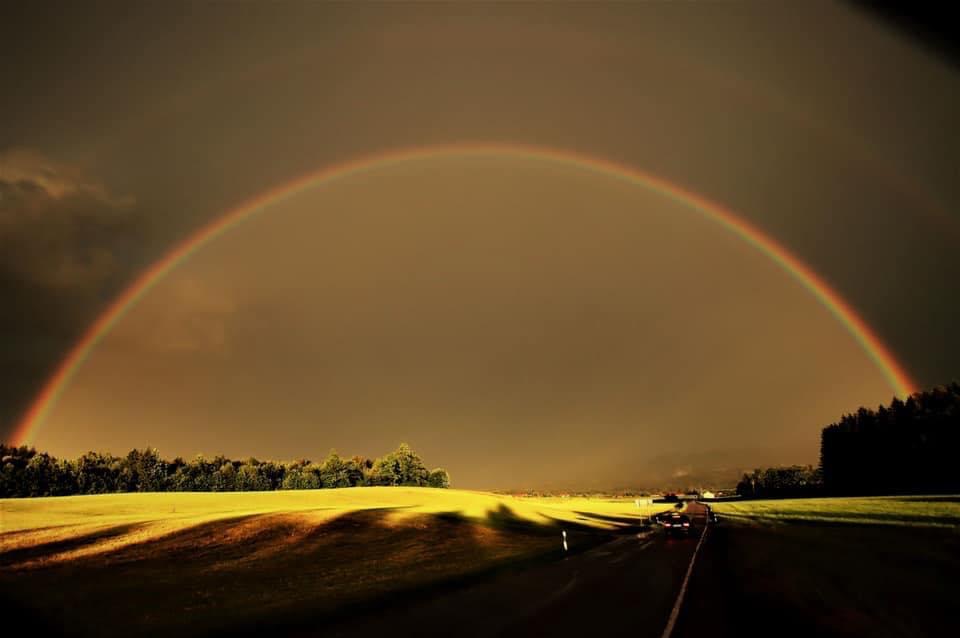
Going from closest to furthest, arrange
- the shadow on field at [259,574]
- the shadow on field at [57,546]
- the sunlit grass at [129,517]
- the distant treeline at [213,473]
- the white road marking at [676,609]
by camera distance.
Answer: the white road marking at [676,609] < the shadow on field at [259,574] < the shadow on field at [57,546] < the sunlit grass at [129,517] < the distant treeline at [213,473]

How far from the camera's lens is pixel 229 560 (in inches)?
1053

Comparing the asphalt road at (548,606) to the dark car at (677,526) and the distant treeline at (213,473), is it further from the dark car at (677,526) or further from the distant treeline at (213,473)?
the distant treeline at (213,473)

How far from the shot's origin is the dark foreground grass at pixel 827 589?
1215 centimetres

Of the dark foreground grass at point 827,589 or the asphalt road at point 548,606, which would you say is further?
the asphalt road at point 548,606

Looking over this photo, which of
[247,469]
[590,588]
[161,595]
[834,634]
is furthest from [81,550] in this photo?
[247,469]

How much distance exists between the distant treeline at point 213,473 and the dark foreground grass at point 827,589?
452 feet

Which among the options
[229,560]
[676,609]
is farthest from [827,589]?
[229,560]

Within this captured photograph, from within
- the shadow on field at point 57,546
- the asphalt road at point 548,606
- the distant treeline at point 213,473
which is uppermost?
the distant treeline at point 213,473

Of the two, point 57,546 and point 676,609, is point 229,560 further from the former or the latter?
point 676,609

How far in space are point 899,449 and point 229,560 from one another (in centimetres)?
12679

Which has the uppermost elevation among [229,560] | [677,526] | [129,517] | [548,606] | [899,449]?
[899,449]

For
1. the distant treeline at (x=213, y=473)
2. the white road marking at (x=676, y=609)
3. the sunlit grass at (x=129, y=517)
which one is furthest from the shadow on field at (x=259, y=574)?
the distant treeline at (x=213, y=473)

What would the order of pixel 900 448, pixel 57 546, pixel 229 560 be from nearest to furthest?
pixel 229 560, pixel 57 546, pixel 900 448

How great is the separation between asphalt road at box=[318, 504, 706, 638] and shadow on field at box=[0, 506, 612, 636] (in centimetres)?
145
